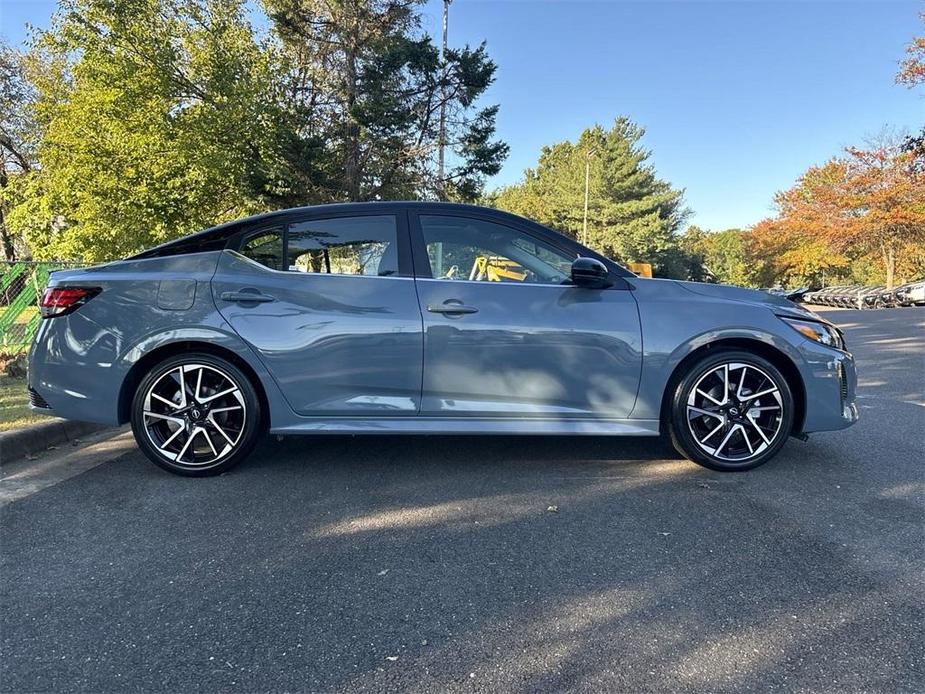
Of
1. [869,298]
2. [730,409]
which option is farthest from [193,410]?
[869,298]

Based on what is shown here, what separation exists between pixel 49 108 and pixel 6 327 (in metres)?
14.3

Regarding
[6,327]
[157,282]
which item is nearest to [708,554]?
[157,282]

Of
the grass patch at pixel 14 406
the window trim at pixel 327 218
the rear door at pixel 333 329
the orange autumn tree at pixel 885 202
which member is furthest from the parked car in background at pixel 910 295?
the grass patch at pixel 14 406

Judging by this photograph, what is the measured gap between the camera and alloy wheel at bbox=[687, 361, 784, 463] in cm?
353

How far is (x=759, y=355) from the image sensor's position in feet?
11.7

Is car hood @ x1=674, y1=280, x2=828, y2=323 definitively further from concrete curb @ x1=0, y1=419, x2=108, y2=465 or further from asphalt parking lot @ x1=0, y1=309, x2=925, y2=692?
concrete curb @ x1=0, y1=419, x2=108, y2=465

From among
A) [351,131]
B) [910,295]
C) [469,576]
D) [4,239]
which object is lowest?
[469,576]

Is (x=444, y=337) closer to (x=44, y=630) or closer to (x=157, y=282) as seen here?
(x=157, y=282)

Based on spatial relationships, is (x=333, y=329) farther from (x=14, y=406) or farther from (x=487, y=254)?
(x=14, y=406)

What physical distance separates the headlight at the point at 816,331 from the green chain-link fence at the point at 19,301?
855 centimetres

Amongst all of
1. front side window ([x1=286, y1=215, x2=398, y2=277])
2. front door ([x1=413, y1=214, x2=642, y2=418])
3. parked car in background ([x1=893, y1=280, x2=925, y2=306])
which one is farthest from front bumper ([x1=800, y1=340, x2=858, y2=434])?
parked car in background ([x1=893, y1=280, x2=925, y2=306])

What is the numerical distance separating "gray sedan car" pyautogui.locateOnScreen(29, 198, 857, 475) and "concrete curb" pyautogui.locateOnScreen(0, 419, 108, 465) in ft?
1.90

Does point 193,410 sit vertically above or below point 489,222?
below

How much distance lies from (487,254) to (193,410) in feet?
6.77
